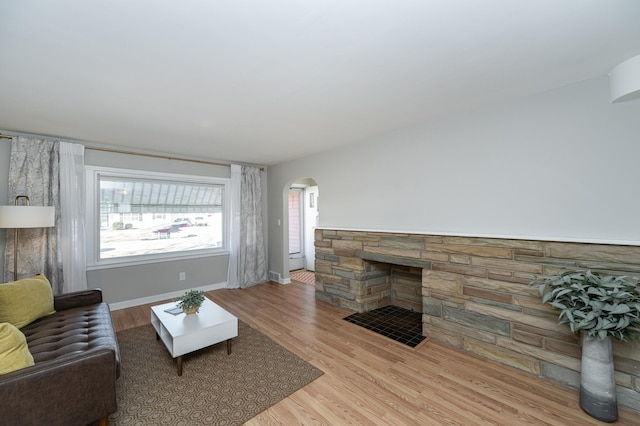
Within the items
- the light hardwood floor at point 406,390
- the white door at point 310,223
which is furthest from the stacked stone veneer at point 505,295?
the white door at point 310,223

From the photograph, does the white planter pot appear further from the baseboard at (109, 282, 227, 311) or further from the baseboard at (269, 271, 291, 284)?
the baseboard at (109, 282, 227, 311)

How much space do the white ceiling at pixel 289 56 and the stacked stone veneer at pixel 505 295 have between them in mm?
1400

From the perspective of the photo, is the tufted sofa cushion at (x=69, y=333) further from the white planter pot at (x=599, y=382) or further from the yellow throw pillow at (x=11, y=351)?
the white planter pot at (x=599, y=382)

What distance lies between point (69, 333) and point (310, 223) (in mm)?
4821

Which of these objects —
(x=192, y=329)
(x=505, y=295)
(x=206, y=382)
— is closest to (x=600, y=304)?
(x=505, y=295)

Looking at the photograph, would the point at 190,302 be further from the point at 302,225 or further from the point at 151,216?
the point at 302,225

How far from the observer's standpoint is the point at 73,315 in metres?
2.50

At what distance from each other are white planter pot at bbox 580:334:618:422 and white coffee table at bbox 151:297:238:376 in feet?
9.08

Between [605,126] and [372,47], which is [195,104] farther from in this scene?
[605,126]

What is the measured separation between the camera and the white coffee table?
88.8 inches

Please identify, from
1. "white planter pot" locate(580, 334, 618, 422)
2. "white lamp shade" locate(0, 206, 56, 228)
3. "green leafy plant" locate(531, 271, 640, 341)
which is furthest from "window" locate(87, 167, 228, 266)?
"white planter pot" locate(580, 334, 618, 422)

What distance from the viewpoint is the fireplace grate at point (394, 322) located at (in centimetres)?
290

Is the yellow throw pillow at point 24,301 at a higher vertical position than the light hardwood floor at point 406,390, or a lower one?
higher

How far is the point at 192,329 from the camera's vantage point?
7.71ft
